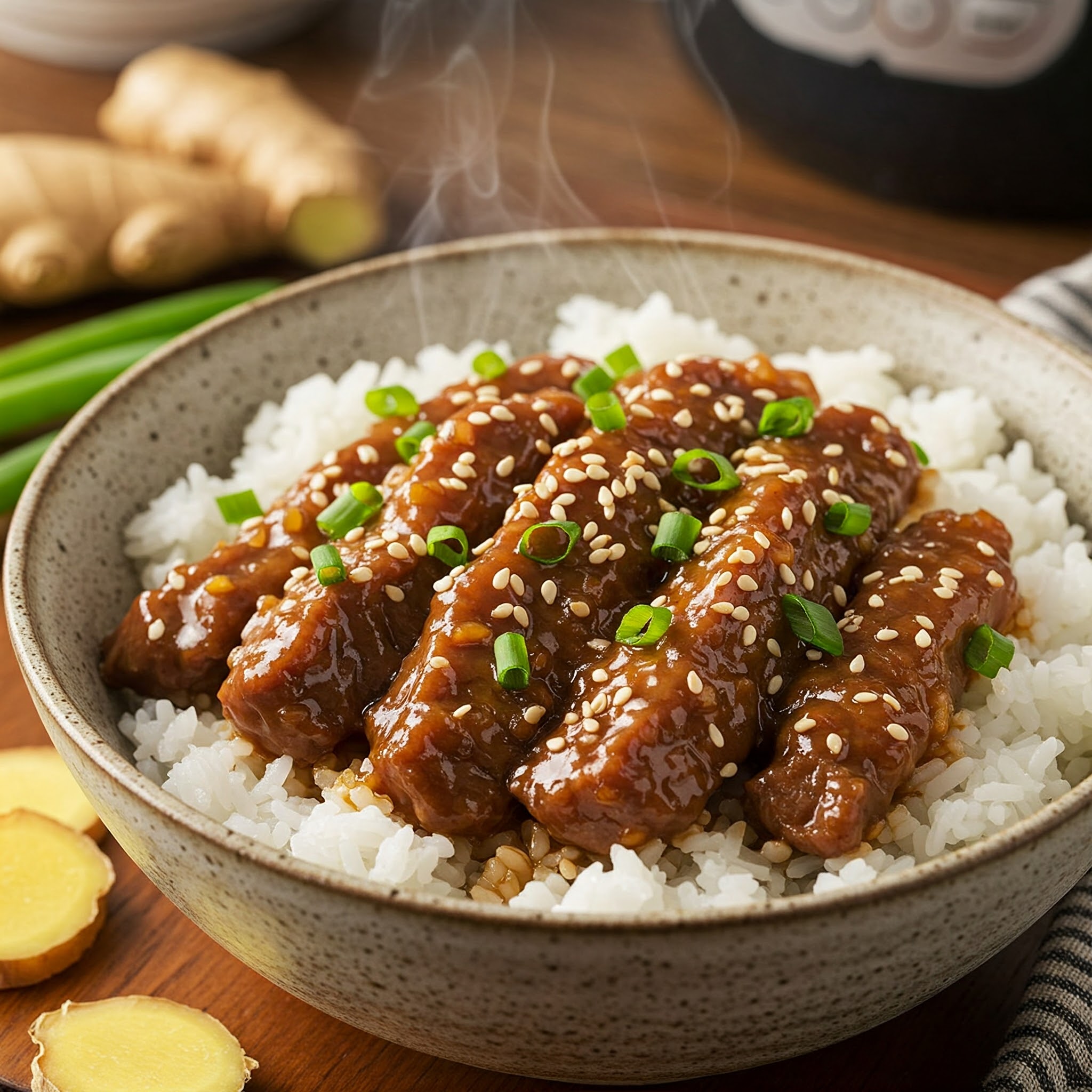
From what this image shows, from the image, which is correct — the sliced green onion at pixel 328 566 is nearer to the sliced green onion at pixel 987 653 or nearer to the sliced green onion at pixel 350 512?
the sliced green onion at pixel 350 512

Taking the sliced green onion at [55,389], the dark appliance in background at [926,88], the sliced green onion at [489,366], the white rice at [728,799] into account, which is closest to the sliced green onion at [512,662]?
the white rice at [728,799]

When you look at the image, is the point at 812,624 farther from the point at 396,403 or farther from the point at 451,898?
the point at 396,403

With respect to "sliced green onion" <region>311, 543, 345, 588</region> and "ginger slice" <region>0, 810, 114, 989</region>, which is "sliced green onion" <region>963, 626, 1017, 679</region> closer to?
"sliced green onion" <region>311, 543, 345, 588</region>

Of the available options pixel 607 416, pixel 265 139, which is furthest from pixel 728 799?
pixel 265 139

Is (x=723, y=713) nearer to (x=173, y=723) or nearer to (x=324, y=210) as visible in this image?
(x=173, y=723)

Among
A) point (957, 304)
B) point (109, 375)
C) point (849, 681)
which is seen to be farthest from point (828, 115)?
point (849, 681)

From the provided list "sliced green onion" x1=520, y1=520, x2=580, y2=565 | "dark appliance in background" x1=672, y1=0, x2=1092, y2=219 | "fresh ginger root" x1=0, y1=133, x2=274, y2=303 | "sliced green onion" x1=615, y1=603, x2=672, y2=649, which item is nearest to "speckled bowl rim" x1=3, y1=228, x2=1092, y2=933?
"sliced green onion" x1=615, y1=603, x2=672, y2=649

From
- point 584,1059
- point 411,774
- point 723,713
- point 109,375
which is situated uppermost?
point 723,713
